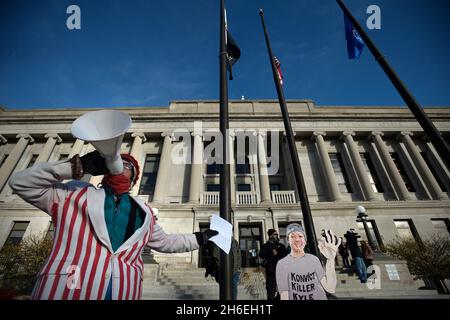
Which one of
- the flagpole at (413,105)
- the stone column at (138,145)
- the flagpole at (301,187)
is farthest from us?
the stone column at (138,145)

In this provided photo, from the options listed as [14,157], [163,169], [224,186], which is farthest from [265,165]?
[14,157]

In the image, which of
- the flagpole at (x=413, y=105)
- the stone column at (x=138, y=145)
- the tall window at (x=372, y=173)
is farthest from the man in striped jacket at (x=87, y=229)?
the tall window at (x=372, y=173)

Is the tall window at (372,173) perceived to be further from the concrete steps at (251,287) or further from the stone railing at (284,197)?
the concrete steps at (251,287)

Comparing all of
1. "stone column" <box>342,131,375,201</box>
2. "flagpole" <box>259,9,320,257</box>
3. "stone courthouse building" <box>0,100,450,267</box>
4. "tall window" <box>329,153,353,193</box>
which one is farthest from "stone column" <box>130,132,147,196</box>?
"stone column" <box>342,131,375,201</box>

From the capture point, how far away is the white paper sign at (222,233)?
216cm

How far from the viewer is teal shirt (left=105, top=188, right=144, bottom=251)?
199cm

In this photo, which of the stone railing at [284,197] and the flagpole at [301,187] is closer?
the flagpole at [301,187]

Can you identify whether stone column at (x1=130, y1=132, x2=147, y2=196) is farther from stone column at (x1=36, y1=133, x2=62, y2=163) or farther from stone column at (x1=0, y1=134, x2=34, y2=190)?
stone column at (x1=0, y1=134, x2=34, y2=190)

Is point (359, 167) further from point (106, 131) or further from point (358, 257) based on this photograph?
point (106, 131)

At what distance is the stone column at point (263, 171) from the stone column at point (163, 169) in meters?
8.28

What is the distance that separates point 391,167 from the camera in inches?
798

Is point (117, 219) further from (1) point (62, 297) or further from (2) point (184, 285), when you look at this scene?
(2) point (184, 285)
